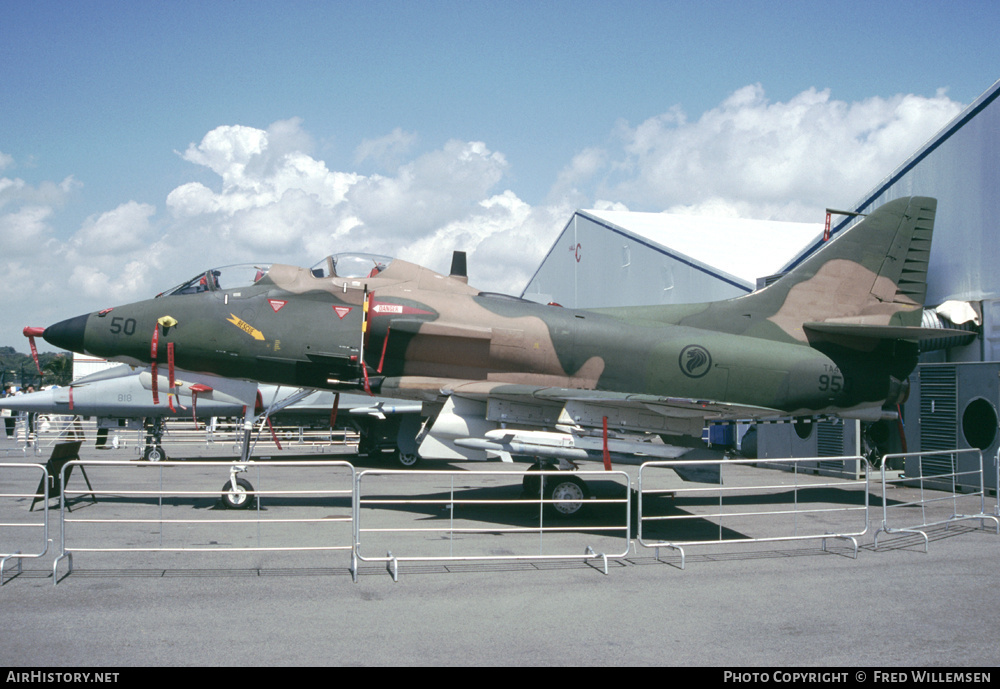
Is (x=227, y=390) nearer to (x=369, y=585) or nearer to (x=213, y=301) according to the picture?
(x=213, y=301)

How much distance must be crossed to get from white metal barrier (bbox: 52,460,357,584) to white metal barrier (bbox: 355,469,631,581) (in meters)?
0.42

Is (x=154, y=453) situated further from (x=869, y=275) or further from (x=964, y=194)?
(x=964, y=194)

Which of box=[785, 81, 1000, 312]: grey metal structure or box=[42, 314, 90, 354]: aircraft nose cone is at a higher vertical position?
box=[785, 81, 1000, 312]: grey metal structure

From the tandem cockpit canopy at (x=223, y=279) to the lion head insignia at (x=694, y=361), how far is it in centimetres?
662

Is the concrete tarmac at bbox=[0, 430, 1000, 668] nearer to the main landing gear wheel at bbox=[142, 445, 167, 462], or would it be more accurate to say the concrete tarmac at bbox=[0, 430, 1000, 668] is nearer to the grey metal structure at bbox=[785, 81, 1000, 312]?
the grey metal structure at bbox=[785, 81, 1000, 312]

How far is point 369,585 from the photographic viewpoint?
6.64 m

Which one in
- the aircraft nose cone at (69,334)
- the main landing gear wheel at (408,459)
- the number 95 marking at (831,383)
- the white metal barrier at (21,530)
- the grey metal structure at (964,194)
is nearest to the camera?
the white metal barrier at (21,530)

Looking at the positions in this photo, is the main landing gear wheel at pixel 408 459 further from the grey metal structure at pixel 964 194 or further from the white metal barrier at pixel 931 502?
the grey metal structure at pixel 964 194

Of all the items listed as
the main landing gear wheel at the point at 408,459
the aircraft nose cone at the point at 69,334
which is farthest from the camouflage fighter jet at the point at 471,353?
the main landing gear wheel at the point at 408,459

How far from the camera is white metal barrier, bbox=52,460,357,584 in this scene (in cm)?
727

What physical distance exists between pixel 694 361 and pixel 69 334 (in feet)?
31.0

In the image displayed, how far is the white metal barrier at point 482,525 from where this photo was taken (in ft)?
24.5

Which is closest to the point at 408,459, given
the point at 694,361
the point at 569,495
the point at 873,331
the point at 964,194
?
the point at 569,495

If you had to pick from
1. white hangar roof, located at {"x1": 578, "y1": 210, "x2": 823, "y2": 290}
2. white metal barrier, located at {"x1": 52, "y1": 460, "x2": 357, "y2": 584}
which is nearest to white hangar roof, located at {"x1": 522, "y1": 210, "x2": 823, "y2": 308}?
white hangar roof, located at {"x1": 578, "y1": 210, "x2": 823, "y2": 290}
